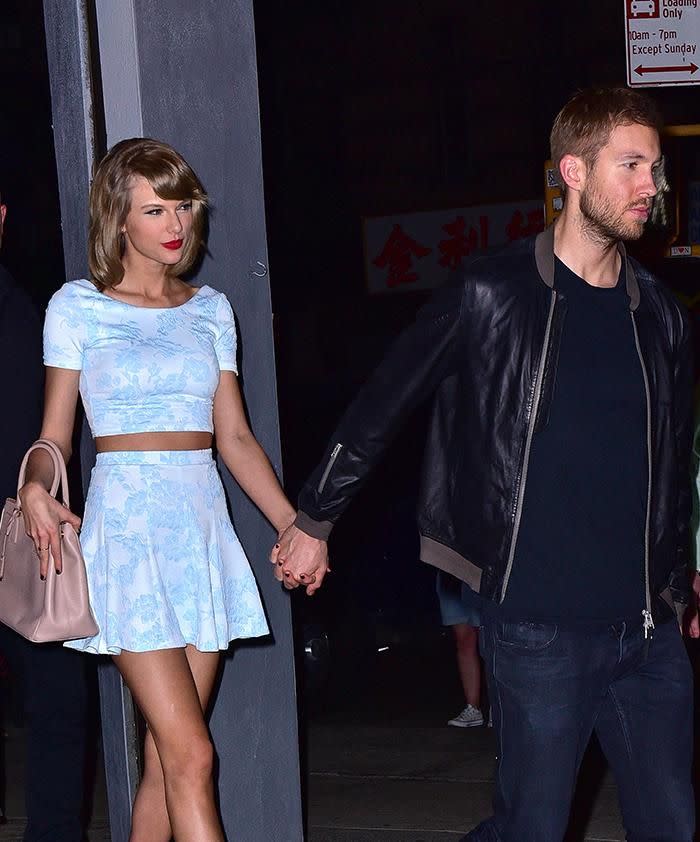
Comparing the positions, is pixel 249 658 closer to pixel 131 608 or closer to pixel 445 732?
pixel 131 608

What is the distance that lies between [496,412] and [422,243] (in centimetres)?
1707

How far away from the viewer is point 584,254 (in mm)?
3736

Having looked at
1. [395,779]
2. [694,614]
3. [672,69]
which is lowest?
[395,779]

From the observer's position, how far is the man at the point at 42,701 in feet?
15.7

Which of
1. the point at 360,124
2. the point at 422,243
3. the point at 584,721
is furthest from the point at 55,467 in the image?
the point at 360,124

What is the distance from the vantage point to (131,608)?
4.05m

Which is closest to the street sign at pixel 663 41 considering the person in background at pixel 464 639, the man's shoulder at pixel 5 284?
the person in background at pixel 464 639

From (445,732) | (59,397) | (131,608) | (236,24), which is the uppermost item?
(236,24)

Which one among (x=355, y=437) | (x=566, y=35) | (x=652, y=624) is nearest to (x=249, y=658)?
(x=355, y=437)

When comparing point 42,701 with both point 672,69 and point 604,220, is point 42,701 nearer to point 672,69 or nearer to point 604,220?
point 604,220

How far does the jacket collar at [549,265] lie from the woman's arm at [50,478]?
1.25 meters

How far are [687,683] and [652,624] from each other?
0.68 ft

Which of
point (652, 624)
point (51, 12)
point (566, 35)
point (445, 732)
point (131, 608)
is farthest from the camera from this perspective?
point (566, 35)

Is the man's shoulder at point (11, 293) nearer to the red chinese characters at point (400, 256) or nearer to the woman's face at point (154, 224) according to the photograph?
the woman's face at point (154, 224)
